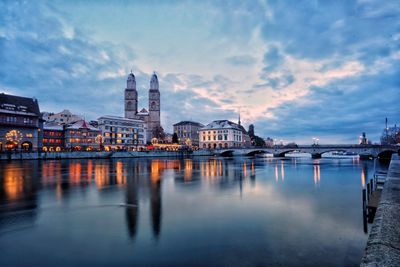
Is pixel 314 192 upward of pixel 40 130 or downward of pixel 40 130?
downward

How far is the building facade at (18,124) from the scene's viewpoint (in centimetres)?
7275

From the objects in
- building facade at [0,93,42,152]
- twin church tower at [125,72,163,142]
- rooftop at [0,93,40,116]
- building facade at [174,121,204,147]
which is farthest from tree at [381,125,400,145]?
rooftop at [0,93,40,116]

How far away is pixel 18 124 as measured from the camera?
75.4 m

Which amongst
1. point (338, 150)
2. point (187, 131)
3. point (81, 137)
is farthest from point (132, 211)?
point (187, 131)

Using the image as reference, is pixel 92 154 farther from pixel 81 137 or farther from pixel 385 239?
pixel 385 239

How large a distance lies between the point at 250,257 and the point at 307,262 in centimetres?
158

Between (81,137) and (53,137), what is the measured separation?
32.2 feet

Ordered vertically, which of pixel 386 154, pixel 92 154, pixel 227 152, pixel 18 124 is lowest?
pixel 386 154

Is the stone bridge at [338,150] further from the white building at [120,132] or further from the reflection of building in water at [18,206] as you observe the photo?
the reflection of building in water at [18,206]

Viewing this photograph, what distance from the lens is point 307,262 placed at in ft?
24.5

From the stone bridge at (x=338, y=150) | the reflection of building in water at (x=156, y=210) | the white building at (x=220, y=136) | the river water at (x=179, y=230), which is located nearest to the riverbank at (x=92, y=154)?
the stone bridge at (x=338, y=150)

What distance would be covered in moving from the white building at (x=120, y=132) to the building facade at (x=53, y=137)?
53.7 ft

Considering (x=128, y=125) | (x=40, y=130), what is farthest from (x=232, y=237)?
(x=128, y=125)

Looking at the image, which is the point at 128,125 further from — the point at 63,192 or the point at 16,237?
the point at 16,237
